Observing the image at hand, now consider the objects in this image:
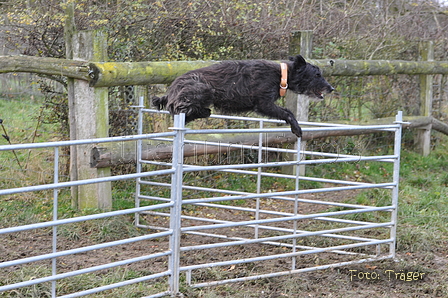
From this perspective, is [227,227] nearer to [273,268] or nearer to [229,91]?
[273,268]

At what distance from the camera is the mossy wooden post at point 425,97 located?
9312 millimetres

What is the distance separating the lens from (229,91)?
4055 mm

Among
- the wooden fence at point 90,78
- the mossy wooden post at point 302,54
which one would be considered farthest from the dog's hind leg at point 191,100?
the mossy wooden post at point 302,54

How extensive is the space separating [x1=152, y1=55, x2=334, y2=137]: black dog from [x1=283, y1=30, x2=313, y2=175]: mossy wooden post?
278 cm

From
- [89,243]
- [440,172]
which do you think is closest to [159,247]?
[89,243]

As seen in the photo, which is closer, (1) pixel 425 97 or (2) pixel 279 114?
(2) pixel 279 114

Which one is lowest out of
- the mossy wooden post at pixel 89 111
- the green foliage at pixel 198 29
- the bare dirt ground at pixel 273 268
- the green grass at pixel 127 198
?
the bare dirt ground at pixel 273 268

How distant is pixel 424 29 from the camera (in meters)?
11.1

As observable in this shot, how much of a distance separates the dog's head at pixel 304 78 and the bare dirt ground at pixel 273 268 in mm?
1566

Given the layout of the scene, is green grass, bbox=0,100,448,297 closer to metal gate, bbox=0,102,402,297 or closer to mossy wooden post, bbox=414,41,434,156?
metal gate, bbox=0,102,402,297

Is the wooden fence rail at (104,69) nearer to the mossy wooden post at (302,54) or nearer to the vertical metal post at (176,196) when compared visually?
the vertical metal post at (176,196)

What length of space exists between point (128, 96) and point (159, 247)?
7.45ft

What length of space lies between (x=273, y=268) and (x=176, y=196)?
1363mm

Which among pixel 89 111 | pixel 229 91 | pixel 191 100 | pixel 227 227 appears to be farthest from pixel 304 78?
pixel 89 111
